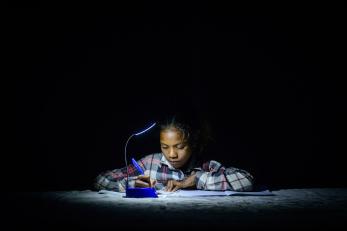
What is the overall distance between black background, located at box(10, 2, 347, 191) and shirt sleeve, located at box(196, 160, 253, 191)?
879 millimetres

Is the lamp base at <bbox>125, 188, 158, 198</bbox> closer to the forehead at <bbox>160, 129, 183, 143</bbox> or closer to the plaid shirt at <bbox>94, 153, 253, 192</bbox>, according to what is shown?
the plaid shirt at <bbox>94, 153, 253, 192</bbox>

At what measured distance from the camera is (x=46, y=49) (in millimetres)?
5480

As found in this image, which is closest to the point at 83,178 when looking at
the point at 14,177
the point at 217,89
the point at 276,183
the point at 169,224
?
the point at 14,177

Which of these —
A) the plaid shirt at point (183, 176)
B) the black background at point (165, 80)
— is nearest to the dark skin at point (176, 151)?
the plaid shirt at point (183, 176)

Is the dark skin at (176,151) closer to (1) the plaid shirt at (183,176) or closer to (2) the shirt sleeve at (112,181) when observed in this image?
(1) the plaid shirt at (183,176)

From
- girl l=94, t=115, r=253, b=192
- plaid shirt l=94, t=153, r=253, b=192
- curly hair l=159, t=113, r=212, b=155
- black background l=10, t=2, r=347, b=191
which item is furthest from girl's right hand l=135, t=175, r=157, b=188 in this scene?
black background l=10, t=2, r=347, b=191

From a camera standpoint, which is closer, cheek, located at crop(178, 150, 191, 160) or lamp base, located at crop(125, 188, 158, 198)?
lamp base, located at crop(125, 188, 158, 198)

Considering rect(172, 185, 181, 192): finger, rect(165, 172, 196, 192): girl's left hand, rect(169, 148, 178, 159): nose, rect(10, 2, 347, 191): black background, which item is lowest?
rect(172, 185, 181, 192): finger

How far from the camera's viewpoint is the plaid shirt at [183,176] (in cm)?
454

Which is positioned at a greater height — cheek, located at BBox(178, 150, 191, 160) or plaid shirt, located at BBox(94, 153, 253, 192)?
cheek, located at BBox(178, 150, 191, 160)

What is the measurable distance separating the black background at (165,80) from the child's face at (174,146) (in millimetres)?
728

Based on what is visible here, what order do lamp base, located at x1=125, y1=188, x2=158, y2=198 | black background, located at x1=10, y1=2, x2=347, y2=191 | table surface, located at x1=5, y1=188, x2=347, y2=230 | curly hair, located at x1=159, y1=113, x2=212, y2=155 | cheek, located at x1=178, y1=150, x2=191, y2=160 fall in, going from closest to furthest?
table surface, located at x1=5, y1=188, x2=347, y2=230, lamp base, located at x1=125, y1=188, x2=158, y2=198, cheek, located at x1=178, y1=150, x2=191, y2=160, curly hair, located at x1=159, y1=113, x2=212, y2=155, black background, located at x1=10, y1=2, x2=347, y2=191

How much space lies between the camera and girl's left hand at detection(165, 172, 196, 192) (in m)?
4.42

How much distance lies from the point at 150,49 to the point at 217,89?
87 centimetres
